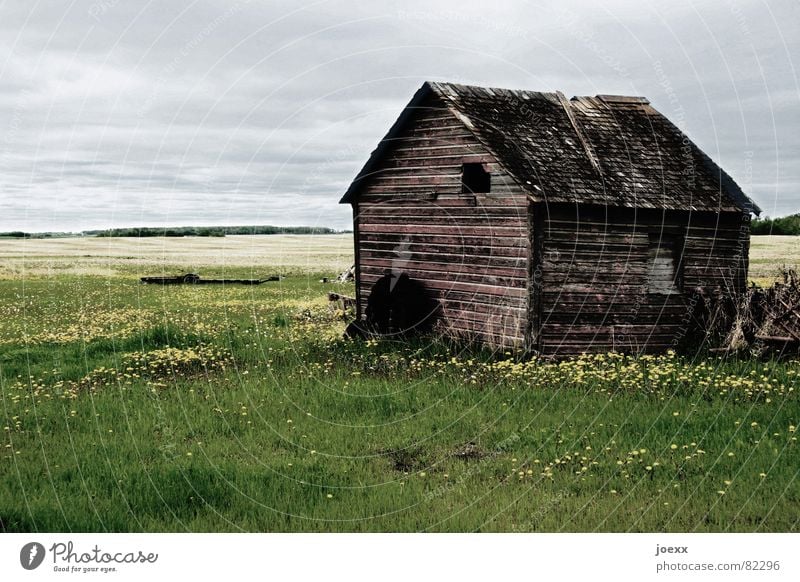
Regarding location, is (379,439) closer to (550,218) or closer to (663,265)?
(550,218)

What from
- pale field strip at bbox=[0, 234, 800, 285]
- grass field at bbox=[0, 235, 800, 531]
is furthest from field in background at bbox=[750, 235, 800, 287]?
grass field at bbox=[0, 235, 800, 531]

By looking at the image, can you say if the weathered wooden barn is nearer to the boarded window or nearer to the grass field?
the boarded window

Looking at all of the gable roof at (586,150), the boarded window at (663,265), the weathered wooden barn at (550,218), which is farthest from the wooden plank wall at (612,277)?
the gable roof at (586,150)

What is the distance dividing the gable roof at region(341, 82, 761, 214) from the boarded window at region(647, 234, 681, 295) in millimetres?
895

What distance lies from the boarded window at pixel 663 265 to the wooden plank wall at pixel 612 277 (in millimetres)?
141

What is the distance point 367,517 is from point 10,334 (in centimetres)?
1692

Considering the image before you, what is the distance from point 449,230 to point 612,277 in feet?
13.3

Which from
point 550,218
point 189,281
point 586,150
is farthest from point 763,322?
point 189,281

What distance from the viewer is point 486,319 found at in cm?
1770

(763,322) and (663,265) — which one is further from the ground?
(663,265)

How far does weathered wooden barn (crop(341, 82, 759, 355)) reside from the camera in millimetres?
16766

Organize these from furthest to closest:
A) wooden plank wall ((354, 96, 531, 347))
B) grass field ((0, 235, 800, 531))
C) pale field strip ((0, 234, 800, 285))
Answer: pale field strip ((0, 234, 800, 285)) < wooden plank wall ((354, 96, 531, 347)) < grass field ((0, 235, 800, 531))

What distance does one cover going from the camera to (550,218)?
651 inches

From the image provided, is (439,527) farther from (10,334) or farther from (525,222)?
(10,334)
